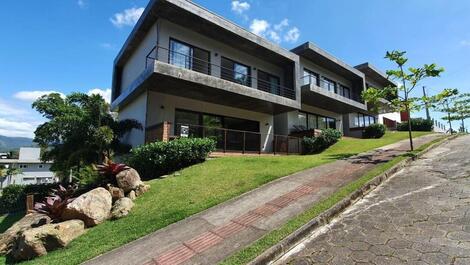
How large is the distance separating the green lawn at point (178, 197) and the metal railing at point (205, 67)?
589 centimetres

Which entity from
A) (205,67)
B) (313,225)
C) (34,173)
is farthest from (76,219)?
(34,173)

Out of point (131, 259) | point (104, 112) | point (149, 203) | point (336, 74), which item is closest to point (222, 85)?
point (104, 112)

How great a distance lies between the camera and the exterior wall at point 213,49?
15.1 metres

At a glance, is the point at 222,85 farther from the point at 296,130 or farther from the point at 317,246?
the point at 317,246

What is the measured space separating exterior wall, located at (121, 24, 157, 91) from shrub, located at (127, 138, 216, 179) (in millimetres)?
6253

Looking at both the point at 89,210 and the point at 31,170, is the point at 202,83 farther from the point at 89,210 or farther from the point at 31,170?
the point at 31,170

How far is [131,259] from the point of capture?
545cm

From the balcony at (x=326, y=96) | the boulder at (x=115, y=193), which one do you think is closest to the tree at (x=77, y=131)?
the boulder at (x=115, y=193)

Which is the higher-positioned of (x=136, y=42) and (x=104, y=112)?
(x=136, y=42)

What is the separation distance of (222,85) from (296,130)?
29.5 feet

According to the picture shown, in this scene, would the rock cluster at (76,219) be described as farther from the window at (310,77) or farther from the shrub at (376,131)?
the shrub at (376,131)

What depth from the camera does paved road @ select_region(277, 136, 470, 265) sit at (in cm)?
443

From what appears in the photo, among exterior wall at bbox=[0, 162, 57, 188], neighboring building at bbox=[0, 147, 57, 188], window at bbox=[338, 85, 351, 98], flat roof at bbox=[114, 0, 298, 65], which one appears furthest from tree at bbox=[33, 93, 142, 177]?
exterior wall at bbox=[0, 162, 57, 188]

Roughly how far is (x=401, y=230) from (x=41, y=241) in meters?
7.57
